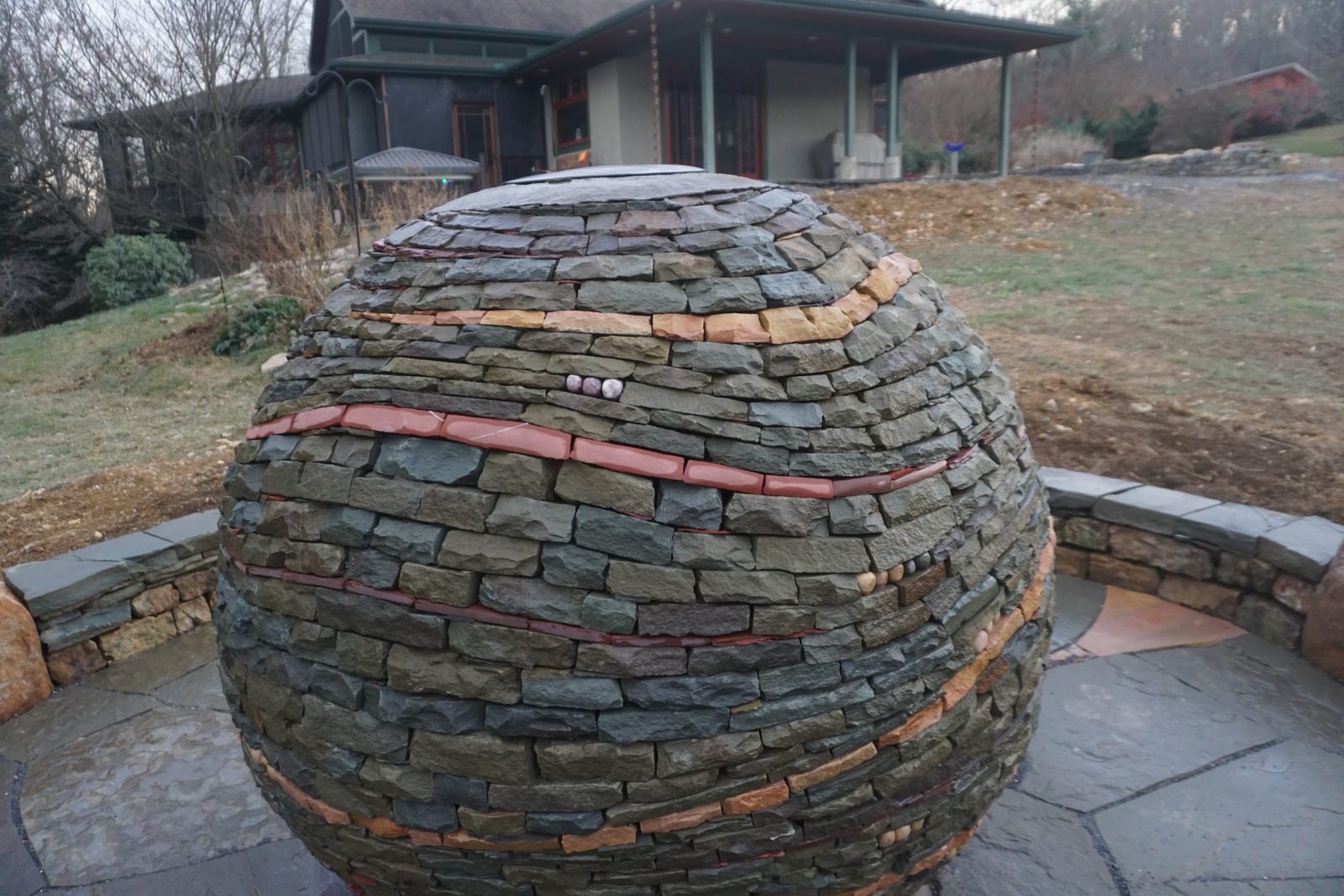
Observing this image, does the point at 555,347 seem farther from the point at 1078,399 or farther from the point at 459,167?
the point at 459,167

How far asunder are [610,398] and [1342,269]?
1063 centimetres

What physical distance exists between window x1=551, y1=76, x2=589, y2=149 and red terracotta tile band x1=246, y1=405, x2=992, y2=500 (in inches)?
664

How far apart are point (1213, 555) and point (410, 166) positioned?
10668 mm

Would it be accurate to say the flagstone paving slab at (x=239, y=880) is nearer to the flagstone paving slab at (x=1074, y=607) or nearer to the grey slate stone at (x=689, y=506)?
the grey slate stone at (x=689, y=506)

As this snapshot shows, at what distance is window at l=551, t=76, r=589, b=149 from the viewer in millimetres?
17734

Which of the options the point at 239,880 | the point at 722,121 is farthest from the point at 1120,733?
the point at 722,121

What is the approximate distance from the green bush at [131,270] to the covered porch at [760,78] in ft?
26.6

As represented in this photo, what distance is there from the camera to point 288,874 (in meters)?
2.84

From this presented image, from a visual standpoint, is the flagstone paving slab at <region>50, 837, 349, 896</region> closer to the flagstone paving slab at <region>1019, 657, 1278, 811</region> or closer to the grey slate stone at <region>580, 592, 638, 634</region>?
the grey slate stone at <region>580, 592, 638, 634</region>

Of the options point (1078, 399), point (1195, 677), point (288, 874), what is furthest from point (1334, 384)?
point (288, 874)

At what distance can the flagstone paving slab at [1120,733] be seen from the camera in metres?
3.12

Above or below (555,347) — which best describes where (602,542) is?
below

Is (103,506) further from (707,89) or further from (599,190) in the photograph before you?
(707,89)

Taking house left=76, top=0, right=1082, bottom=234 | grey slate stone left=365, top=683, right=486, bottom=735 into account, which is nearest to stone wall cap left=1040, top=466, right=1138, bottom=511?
grey slate stone left=365, top=683, right=486, bottom=735
